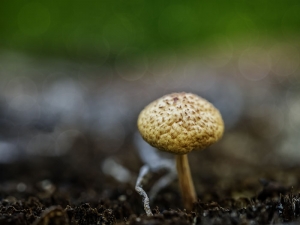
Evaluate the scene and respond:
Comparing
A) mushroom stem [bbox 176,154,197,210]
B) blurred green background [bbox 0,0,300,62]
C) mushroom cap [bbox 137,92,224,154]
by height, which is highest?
blurred green background [bbox 0,0,300,62]

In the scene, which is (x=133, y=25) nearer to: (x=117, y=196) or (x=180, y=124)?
(x=117, y=196)

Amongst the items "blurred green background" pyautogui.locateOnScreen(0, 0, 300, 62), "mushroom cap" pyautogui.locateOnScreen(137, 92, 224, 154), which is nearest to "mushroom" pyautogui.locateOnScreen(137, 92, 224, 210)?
"mushroom cap" pyautogui.locateOnScreen(137, 92, 224, 154)

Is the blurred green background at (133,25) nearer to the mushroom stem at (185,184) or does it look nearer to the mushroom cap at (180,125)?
the mushroom stem at (185,184)

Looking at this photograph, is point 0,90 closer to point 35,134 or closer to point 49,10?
point 35,134

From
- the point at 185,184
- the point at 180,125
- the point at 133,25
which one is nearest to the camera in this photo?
the point at 180,125

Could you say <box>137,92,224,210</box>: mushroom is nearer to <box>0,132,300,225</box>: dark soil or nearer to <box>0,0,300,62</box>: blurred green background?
<box>0,132,300,225</box>: dark soil

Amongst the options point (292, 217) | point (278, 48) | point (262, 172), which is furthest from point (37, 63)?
point (292, 217)

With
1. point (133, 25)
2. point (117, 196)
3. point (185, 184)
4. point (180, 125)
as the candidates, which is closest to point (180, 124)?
point (180, 125)
